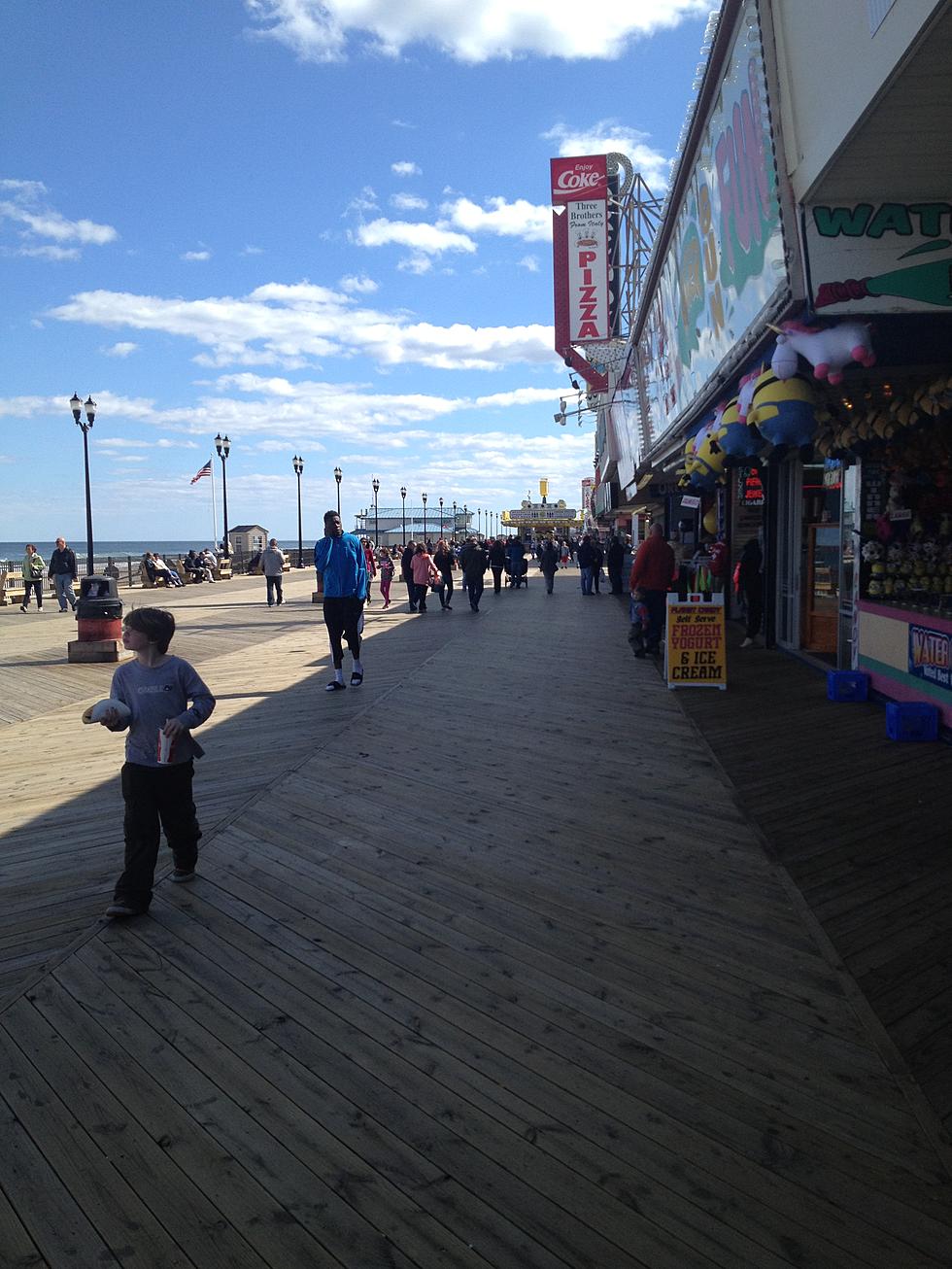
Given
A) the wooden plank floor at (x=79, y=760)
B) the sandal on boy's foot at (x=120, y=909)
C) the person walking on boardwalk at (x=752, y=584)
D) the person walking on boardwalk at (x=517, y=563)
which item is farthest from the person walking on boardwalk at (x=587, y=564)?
the sandal on boy's foot at (x=120, y=909)

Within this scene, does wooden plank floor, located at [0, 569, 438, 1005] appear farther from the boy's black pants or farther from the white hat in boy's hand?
the white hat in boy's hand

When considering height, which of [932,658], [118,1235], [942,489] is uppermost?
[942,489]

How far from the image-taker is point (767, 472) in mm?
12180

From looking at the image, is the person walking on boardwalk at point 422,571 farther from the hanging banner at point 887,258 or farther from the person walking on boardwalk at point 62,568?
the hanging banner at point 887,258

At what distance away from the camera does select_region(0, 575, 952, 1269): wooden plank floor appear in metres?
2.21

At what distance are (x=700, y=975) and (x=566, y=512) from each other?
336 feet

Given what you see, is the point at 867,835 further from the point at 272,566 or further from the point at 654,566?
the point at 272,566

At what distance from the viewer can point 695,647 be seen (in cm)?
965

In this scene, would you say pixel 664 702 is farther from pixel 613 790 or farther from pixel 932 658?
pixel 613 790

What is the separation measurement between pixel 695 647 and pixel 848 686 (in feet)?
5.29

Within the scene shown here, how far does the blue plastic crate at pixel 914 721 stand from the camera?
6949mm

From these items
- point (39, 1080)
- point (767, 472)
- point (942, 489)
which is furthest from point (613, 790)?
point (767, 472)

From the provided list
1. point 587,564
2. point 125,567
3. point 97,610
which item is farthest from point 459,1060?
point 125,567

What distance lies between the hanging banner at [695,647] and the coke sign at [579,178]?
2660 cm
